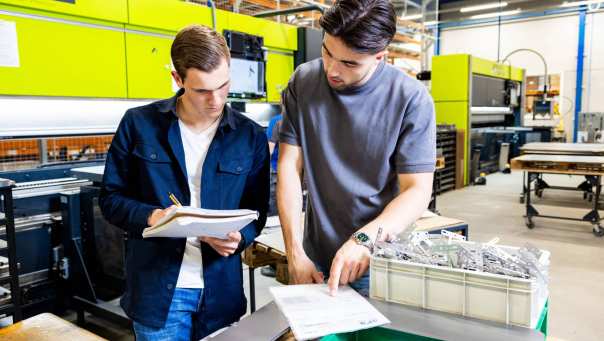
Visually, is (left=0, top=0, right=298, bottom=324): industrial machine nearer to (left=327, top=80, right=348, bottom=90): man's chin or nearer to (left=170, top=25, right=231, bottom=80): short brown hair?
(left=170, top=25, right=231, bottom=80): short brown hair

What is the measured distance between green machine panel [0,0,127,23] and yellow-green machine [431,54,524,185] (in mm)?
5621

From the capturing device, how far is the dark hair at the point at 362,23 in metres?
0.96

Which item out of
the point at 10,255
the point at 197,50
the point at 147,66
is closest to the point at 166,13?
the point at 147,66

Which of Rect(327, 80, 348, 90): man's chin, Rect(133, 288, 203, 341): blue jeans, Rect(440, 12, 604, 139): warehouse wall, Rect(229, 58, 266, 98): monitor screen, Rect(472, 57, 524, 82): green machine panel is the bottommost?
Rect(133, 288, 203, 341): blue jeans

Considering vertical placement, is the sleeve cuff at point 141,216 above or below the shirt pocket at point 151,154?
below

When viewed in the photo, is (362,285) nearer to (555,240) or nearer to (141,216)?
(141,216)

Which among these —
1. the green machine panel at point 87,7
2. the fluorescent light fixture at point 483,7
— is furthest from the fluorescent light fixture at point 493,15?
the green machine panel at point 87,7

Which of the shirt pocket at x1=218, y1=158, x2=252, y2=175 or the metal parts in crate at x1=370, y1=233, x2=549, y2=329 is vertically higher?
the shirt pocket at x1=218, y1=158, x2=252, y2=175

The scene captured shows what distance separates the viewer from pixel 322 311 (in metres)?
0.91

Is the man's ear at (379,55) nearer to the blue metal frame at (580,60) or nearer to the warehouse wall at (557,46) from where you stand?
the blue metal frame at (580,60)

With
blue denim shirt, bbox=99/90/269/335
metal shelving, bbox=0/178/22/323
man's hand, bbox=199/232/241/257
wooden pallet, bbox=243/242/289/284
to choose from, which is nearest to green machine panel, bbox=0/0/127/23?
metal shelving, bbox=0/178/22/323

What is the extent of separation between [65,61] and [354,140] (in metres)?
2.35

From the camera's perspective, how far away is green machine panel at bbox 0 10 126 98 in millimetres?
2625

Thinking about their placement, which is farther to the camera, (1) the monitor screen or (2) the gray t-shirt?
(1) the monitor screen
